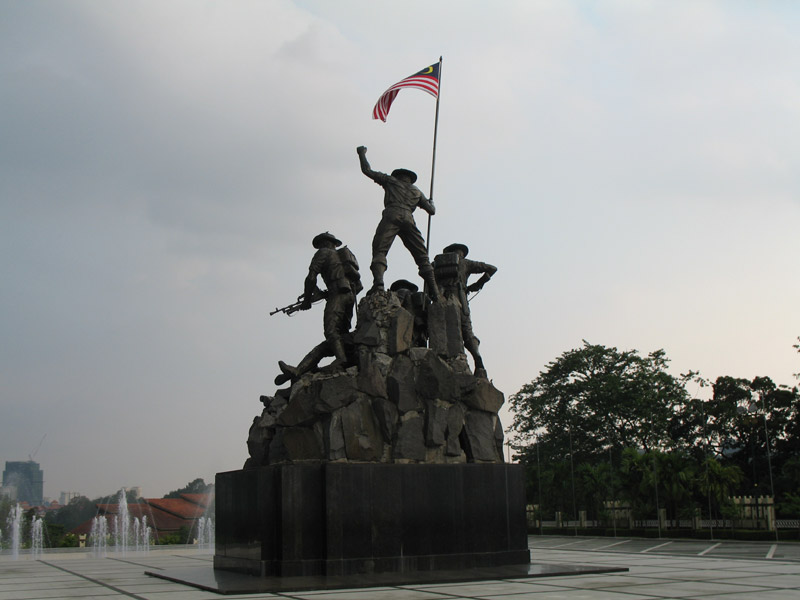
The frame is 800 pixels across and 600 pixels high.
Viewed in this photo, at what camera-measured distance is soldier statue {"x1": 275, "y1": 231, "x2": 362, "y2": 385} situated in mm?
12484

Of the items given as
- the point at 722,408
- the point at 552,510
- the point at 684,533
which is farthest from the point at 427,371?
the point at 722,408

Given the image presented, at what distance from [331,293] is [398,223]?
153 centimetres

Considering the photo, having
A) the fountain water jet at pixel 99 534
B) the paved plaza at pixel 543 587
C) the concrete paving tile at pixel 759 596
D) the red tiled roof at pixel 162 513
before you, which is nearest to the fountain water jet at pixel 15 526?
the fountain water jet at pixel 99 534

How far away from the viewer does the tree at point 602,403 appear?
4081 cm

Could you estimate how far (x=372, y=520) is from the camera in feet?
34.7

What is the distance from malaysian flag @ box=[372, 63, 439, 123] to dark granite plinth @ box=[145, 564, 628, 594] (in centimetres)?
827

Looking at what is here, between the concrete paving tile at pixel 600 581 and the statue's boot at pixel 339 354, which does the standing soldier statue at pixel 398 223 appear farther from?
the concrete paving tile at pixel 600 581

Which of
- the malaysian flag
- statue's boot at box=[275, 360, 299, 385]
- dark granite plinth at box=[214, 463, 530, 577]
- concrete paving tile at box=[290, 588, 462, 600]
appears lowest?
concrete paving tile at box=[290, 588, 462, 600]

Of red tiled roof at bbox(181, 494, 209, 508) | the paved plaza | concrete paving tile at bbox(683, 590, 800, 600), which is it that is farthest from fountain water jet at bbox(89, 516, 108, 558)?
concrete paving tile at bbox(683, 590, 800, 600)

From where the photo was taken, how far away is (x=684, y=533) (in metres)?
27.7

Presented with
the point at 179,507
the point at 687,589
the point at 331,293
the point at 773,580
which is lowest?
the point at 179,507

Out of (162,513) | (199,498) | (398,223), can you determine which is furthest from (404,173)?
(199,498)

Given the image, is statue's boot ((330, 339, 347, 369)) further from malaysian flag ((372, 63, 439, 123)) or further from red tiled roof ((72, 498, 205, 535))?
red tiled roof ((72, 498, 205, 535))

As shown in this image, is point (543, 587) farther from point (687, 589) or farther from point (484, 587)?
point (687, 589)
